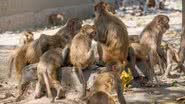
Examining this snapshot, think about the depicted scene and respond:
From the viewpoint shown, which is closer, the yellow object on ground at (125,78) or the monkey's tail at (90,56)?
the monkey's tail at (90,56)

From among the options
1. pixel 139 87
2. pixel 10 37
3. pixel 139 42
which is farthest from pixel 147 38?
pixel 10 37

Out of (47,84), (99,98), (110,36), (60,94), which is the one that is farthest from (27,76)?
(99,98)

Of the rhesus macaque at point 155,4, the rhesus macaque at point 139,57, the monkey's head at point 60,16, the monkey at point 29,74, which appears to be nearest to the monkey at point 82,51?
the monkey at point 29,74

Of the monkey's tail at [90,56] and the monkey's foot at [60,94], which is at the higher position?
the monkey's tail at [90,56]

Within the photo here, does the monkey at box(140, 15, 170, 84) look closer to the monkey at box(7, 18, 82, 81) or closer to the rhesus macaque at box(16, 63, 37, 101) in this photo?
the monkey at box(7, 18, 82, 81)

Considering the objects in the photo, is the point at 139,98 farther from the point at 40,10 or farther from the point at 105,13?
the point at 40,10

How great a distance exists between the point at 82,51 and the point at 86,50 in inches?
3.2

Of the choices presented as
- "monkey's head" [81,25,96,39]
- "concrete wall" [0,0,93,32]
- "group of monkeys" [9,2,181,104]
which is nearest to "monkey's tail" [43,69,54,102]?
"group of monkeys" [9,2,181,104]

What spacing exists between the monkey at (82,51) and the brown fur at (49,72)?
0.29m

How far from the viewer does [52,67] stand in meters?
10.4

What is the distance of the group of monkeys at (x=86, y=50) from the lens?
33.9 feet

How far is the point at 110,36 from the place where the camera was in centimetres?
1080

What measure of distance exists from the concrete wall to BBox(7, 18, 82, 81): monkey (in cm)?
1337

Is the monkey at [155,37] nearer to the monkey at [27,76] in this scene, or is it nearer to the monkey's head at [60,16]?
the monkey at [27,76]
